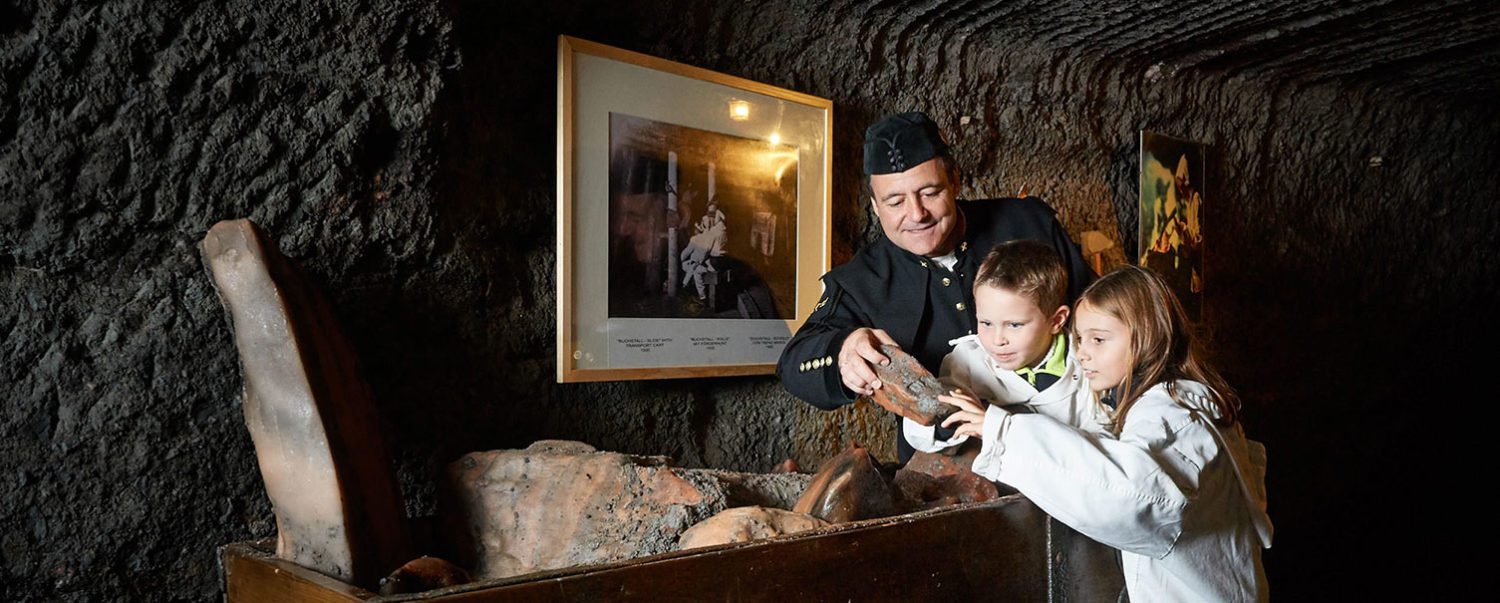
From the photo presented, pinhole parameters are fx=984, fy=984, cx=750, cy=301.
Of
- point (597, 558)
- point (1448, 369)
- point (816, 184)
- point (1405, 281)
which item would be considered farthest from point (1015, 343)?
point (1448, 369)

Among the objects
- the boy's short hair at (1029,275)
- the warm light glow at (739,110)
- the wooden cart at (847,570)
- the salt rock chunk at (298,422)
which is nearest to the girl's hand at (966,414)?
the wooden cart at (847,570)

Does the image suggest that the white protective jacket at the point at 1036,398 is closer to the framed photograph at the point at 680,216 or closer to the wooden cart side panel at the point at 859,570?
the wooden cart side panel at the point at 859,570

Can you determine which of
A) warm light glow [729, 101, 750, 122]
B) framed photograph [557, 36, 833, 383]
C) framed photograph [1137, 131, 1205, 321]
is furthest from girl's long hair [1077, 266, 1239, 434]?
framed photograph [1137, 131, 1205, 321]

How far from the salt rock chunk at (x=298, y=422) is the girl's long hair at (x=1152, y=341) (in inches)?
47.1

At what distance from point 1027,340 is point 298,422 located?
1224mm

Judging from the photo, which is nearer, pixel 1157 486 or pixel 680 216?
pixel 1157 486

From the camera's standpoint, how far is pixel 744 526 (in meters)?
1.42

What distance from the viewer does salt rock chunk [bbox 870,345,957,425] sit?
5.54ft

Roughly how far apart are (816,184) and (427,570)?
1666mm

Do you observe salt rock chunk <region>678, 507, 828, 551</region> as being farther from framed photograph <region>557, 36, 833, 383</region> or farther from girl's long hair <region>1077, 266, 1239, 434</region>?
framed photograph <region>557, 36, 833, 383</region>

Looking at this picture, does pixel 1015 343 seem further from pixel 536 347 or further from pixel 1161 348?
pixel 536 347

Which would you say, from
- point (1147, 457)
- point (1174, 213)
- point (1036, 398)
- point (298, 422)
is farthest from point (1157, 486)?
point (1174, 213)

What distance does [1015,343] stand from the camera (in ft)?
5.94

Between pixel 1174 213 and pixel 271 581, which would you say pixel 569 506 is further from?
pixel 1174 213
